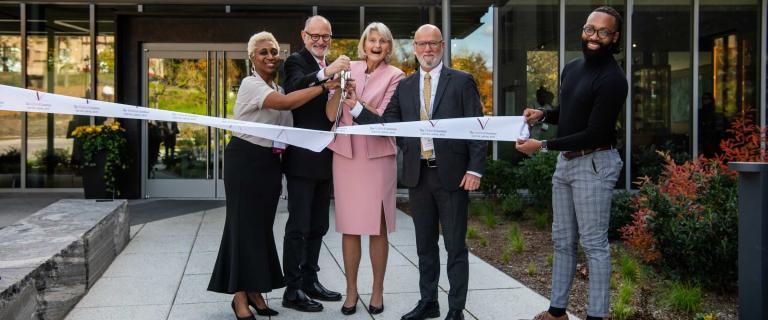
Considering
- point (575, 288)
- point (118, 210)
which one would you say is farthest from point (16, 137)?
point (575, 288)

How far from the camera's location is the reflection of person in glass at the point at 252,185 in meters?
4.25

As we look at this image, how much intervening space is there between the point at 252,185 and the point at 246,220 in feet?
0.71

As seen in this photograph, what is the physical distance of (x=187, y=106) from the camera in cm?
1112

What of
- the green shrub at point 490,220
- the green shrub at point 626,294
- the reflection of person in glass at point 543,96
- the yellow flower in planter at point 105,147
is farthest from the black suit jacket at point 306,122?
the reflection of person in glass at point 543,96

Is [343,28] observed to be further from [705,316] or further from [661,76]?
[705,316]

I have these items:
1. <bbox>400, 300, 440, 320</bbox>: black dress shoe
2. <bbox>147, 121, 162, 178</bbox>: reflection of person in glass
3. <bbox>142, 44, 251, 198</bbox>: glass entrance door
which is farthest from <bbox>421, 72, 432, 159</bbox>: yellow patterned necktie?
<bbox>147, 121, 162, 178</bbox>: reflection of person in glass

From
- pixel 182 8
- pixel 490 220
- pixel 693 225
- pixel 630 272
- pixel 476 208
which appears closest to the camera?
pixel 693 225

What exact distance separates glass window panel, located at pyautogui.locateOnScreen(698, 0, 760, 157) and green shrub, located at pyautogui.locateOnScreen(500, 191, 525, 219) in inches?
176

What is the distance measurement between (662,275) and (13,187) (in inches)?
399

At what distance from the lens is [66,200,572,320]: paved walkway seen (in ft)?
14.9

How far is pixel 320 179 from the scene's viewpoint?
4559mm

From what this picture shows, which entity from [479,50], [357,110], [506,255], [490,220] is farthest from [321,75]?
[479,50]

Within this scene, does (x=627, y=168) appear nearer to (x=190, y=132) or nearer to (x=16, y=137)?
(x=190, y=132)

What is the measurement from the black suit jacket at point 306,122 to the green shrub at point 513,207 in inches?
178
